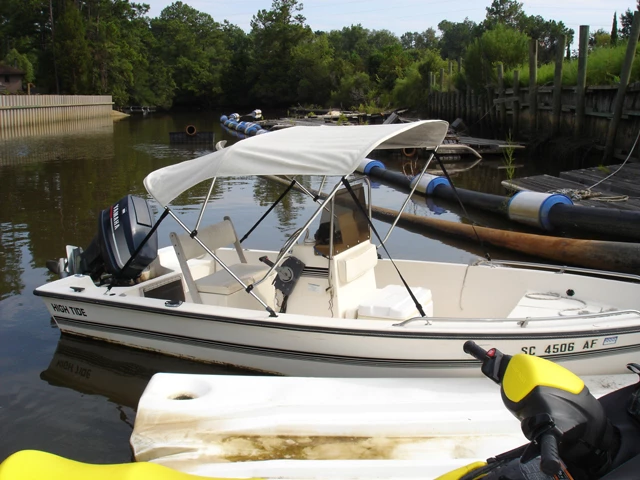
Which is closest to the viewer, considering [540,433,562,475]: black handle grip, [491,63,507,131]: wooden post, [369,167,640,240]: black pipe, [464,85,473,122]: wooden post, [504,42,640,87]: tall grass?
[540,433,562,475]: black handle grip

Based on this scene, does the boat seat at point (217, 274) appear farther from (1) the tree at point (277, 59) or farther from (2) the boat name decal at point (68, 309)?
(1) the tree at point (277, 59)

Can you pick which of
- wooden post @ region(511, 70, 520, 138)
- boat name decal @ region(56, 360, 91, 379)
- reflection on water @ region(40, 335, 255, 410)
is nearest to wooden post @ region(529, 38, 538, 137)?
wooden post @ region(511, 70, 520, 138)

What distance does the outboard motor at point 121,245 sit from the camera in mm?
7184

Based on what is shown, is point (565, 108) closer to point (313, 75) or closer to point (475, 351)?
point (475, 351)

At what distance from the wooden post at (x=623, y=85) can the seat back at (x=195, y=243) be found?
1319 cm

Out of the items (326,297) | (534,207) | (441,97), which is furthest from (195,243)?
→ (441,97)

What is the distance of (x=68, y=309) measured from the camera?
7.32 metres

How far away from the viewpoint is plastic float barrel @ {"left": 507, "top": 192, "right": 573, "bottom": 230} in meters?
11.6

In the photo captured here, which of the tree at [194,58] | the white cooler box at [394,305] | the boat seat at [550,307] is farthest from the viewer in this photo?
the tree at [194,58]

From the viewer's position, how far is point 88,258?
25.2ft

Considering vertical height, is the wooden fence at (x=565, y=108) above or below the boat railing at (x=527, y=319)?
above

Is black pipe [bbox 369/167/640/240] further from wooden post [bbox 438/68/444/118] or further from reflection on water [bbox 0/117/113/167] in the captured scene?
wooden post [bbox 438/68/444/118]

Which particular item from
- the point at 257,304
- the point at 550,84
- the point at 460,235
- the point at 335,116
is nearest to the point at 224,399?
the point at 257,304

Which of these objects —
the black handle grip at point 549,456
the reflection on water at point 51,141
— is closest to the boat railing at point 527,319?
the black handle grip at point 549,456
